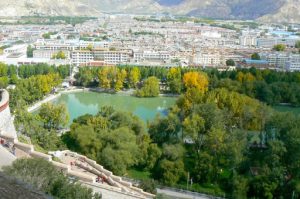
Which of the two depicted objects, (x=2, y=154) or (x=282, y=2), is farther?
(x=282, y=2)

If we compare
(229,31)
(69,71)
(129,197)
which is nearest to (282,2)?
(229,31)

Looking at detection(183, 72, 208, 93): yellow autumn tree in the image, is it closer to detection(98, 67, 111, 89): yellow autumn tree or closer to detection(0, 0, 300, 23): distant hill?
detection(98, 67, 111, 89): yellow autumn tree

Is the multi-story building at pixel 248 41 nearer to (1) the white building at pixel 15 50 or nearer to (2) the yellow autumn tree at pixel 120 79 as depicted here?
(1) the white building at pixel 15 50

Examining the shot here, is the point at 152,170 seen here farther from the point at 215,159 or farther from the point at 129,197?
the point at 129,197

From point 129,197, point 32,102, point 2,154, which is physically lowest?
point 32,102

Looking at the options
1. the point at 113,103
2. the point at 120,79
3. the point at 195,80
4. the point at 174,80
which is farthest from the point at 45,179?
the point at 120,79

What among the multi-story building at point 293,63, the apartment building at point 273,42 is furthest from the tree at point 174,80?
the apartment building at point 273,42
